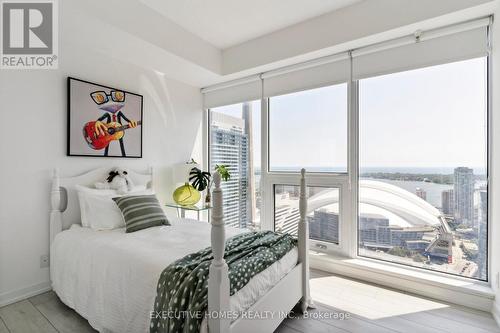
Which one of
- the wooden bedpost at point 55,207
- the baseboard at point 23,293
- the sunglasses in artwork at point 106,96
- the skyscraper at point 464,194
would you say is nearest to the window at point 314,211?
the skyscraper at point 464,194

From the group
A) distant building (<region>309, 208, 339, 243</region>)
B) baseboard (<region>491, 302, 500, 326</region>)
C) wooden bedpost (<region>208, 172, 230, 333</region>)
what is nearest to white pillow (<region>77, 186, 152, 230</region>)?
wooden bedpost (<region>208, 172, 230, 333</region>)

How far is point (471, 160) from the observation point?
2.25m

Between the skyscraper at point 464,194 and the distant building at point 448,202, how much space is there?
3cm

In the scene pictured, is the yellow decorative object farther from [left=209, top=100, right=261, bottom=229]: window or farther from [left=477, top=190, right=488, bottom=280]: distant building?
[left=477, top=190, right=488, bottom=280]: distant building

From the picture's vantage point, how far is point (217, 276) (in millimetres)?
1157

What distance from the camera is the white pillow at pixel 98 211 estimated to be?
2309 millimetres

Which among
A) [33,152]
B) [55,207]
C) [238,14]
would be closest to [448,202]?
[238,14]

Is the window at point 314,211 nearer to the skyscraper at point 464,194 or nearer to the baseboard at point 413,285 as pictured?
the baseboard at point 413,285

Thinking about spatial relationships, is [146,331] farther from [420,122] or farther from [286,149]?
[420,122]

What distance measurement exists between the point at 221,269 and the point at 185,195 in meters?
2.24

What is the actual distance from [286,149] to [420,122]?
1.48 metres

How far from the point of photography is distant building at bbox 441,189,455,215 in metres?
2.34

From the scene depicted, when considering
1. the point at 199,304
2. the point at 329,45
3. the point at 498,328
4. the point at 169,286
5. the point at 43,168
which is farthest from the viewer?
the point at 329,45

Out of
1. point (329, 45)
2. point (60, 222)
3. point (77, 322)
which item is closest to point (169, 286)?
point (77, 322)
